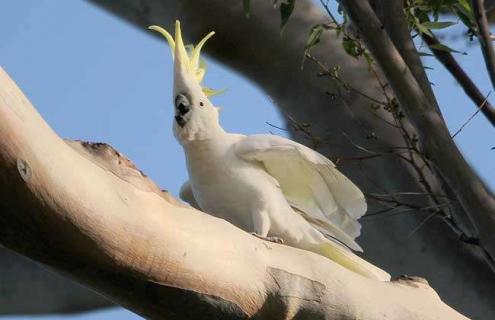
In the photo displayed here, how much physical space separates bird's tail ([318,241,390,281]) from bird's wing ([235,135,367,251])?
0.05 meters

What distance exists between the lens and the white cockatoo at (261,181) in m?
1.53

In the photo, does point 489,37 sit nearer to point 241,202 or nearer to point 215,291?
point 241,202

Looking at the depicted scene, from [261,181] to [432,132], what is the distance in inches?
14.3

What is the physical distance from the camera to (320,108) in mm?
2531

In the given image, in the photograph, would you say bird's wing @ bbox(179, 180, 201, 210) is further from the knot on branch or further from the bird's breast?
the knot on branch

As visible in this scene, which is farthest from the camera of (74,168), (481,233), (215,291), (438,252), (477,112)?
(438,252)

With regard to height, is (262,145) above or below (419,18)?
below

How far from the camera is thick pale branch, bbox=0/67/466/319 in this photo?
0.99 metres

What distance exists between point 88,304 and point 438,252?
1098 millimetres

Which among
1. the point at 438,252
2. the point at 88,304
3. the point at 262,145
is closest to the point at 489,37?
the point at 262,145

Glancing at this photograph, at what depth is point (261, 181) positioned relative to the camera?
5.10 feet

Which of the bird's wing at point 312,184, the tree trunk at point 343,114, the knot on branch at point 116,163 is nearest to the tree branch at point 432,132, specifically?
the bird's wing at point 312,184

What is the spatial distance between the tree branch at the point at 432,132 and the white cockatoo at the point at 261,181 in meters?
0.22

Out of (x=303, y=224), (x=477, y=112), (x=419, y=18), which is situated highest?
(x=419, y=18)
